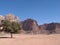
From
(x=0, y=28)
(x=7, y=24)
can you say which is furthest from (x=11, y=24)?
(x=0, y=28)

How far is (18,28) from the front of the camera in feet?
198

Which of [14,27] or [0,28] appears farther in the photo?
[0,28]

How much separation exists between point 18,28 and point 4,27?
458cm

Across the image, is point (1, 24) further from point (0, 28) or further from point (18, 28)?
point (18, 28)

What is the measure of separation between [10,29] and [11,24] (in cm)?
221

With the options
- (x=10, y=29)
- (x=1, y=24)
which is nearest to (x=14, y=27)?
(x=10, y=29)

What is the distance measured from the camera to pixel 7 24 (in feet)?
196

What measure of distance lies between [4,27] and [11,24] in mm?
2479

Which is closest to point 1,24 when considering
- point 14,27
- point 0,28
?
point 0,28

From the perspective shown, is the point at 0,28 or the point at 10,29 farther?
the point at 0,28

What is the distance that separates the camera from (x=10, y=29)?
58.8 metres

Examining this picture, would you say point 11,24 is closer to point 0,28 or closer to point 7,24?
point 7,24

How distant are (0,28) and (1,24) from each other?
1745 mm

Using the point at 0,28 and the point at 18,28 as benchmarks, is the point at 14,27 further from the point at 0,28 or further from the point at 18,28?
the point at 0,28
